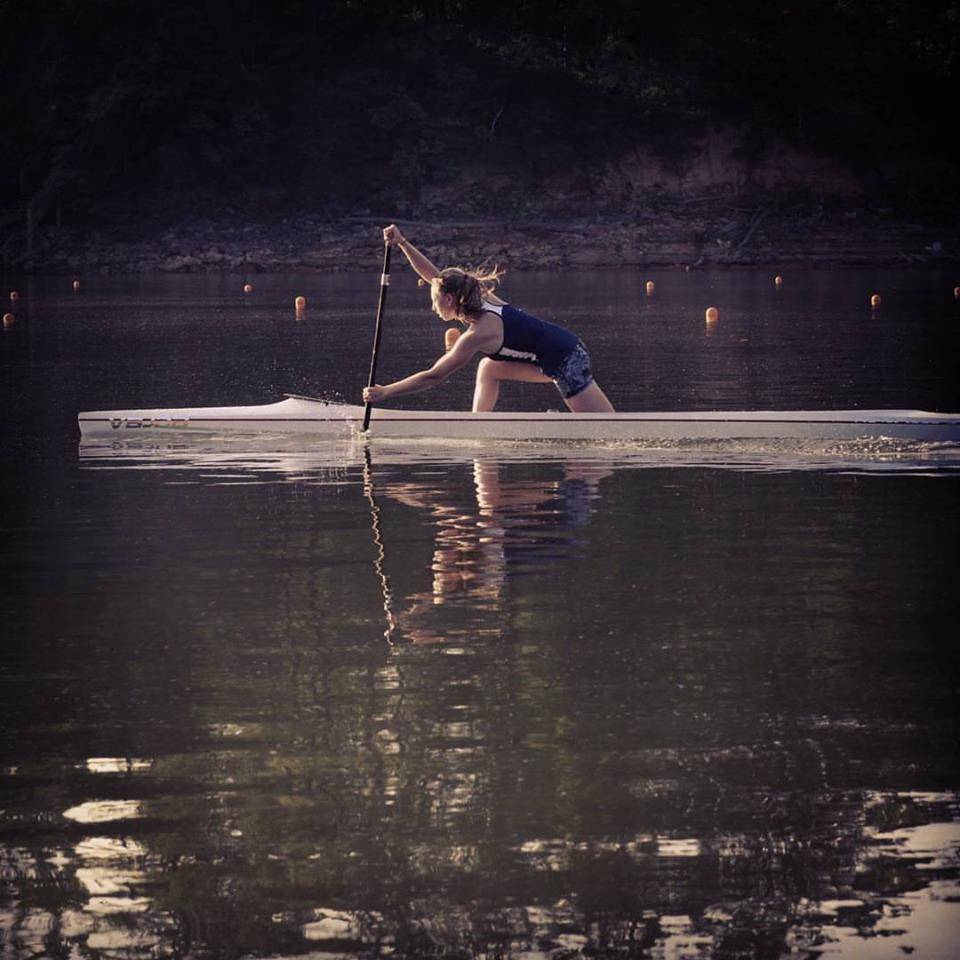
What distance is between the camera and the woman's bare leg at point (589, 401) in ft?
55.8

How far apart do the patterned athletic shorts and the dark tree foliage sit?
6810 centimetres

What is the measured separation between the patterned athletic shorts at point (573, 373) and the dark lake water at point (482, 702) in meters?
0.55

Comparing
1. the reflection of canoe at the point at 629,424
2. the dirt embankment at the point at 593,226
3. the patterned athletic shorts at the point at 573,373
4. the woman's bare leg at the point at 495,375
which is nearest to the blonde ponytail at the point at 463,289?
the woman's bare leg at the point at 495,375

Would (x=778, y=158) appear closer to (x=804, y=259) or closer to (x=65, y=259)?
(x=804, y=259)

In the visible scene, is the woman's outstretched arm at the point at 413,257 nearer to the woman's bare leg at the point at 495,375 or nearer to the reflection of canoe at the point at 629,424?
the woman's bare leg at the point at 495,375

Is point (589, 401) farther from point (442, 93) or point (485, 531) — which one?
point (442, 93)

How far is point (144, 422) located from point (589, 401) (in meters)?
4.13

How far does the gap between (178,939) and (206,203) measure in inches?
3279

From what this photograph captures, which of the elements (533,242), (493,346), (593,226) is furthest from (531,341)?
(593,226)

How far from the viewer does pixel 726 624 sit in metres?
9.48

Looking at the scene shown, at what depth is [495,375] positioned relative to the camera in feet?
54.9

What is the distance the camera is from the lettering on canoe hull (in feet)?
59.7

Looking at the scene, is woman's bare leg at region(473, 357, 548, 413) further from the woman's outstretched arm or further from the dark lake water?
the woman's outstretched arm

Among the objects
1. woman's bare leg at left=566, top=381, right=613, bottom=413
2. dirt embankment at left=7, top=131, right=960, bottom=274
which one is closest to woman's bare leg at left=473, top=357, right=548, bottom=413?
woman's bare leg at left=566, top=381, right=613, bottom=413
